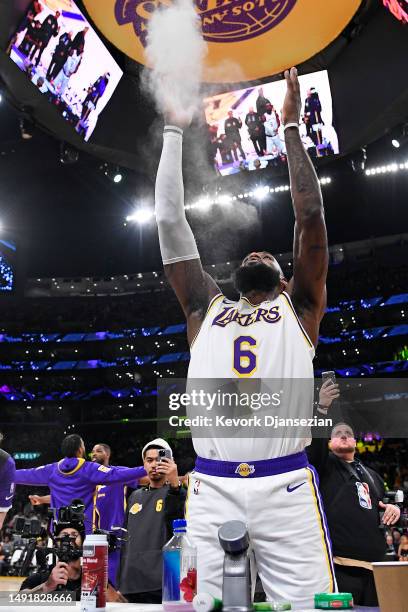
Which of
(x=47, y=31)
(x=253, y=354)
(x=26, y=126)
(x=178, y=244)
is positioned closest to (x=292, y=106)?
Answer: (x=178, y=244)

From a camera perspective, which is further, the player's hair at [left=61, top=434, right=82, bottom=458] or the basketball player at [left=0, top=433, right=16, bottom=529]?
the player's hair at [left=61, top=434, right=82, bottom=458]

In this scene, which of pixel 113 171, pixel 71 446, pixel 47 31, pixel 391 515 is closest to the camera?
pixel 391 515

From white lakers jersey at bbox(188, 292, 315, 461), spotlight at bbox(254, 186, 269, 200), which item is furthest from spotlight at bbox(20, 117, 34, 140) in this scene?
white lakers jersey at bbox(188, 292, 315, 461)

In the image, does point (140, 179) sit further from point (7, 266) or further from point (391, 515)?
point (391, 515)

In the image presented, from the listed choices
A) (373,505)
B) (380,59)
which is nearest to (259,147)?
(380,59)

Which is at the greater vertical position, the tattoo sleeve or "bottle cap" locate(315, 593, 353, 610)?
the tattoo sleeve

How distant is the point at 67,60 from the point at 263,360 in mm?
5995

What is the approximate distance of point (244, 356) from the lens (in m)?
2.34

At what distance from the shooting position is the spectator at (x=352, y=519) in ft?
12.6

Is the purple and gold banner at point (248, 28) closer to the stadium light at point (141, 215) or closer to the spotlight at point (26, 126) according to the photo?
the spotlight at point (26, 126)

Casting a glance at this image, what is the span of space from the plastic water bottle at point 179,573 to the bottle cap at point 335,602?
323 mm

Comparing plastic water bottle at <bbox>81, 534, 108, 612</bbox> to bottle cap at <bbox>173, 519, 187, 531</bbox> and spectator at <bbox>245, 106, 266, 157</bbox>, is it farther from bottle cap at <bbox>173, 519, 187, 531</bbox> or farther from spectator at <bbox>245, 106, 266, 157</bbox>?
spectator at <bbox>245, 106, 266, 157</bbox>

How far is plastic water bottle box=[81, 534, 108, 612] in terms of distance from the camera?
1556 mm

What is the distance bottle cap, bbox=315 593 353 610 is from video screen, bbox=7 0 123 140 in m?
6.60
